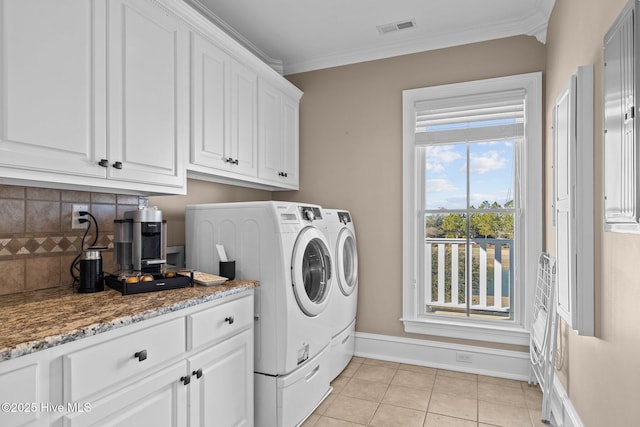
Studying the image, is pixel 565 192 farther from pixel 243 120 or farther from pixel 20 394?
pixel 20 394

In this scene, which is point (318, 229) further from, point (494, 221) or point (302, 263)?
point (494, 221)

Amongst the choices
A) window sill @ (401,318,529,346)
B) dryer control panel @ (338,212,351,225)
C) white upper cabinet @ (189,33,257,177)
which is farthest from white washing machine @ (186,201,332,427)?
window sill @ (401,318,529,346)

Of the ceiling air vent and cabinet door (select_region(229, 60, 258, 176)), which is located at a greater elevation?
the ceiling air vent

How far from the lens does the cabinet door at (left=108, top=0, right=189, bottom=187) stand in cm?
177

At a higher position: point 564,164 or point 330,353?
point 564,164

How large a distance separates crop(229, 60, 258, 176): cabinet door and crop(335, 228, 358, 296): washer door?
88cm

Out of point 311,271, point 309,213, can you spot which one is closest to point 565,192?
point 309,213

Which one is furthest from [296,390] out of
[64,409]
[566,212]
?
[566,212]

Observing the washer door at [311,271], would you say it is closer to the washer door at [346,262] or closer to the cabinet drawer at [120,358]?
the washer door at [346,262]

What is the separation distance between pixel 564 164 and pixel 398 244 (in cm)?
154

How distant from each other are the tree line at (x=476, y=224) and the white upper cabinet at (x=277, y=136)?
1.34 m

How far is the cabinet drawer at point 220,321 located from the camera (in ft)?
5.55

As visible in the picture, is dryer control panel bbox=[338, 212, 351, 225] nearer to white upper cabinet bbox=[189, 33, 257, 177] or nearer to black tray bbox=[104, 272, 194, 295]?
white upper cabinet bbox=[189, 33, 257, 177]

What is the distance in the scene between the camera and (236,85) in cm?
267
